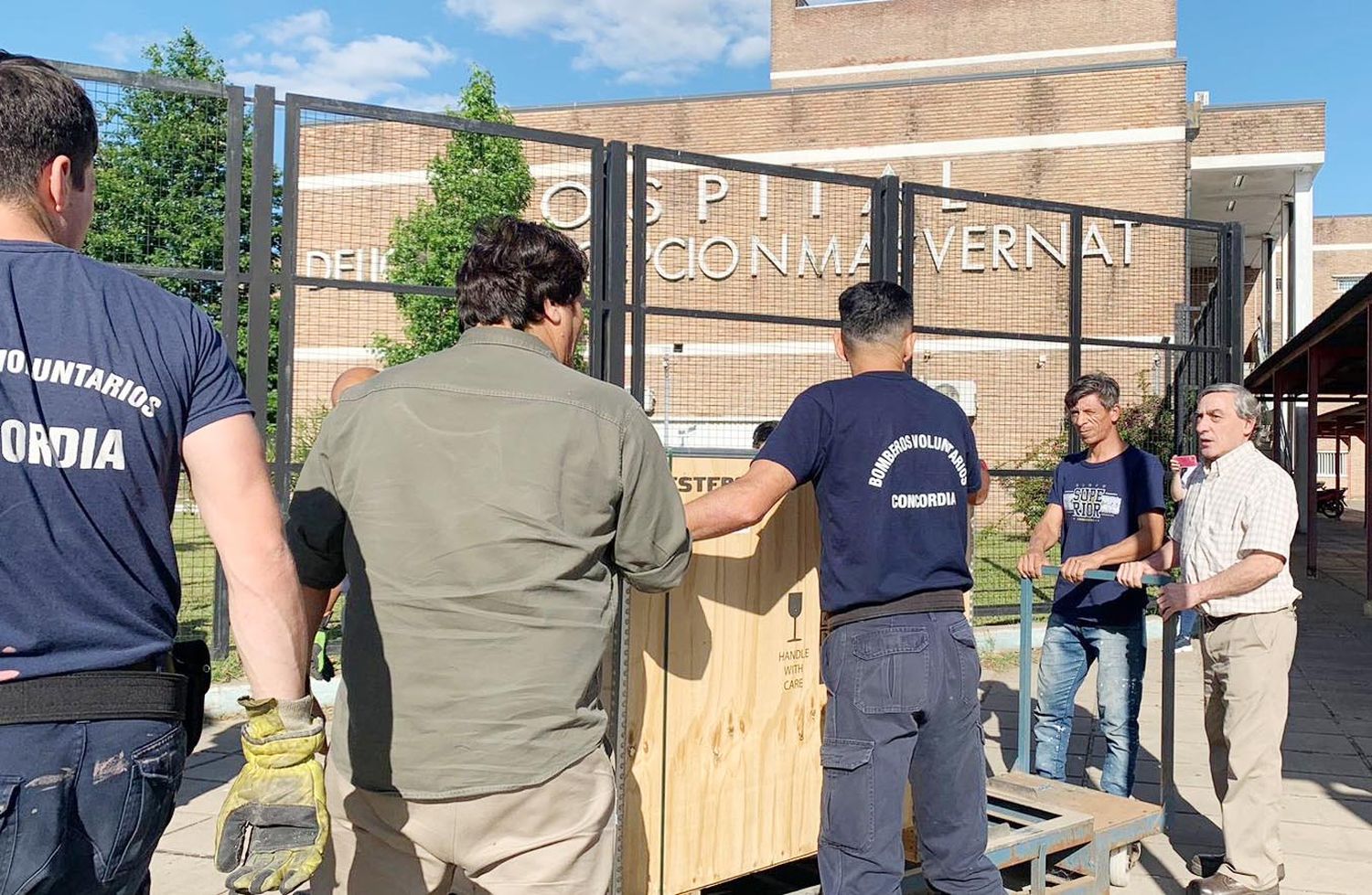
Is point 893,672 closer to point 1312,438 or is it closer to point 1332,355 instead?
point 1312,438

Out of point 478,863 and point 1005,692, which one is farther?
A: point 1005,692

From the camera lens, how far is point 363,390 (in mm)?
2400

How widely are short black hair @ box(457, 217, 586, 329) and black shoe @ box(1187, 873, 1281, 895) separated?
353 cm

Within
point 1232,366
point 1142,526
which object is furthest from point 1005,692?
point 1232,366

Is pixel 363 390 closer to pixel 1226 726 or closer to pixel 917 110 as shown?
pixel 1226 726

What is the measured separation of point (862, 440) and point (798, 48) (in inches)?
1563

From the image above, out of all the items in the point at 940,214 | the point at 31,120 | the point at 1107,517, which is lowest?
the point at 1107,517

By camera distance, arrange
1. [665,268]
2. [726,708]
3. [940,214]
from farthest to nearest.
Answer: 1. [940,214]
2. [665,268]
3. [726,708]

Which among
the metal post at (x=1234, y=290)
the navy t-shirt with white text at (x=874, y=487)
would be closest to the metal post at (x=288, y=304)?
the navy t-shirt with white text at (x=874, y=487)

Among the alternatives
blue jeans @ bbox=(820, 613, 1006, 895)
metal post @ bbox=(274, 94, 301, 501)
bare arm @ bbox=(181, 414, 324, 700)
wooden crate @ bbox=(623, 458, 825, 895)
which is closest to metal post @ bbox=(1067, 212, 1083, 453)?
metal post @ bbox=(274, 94, 301, 501)

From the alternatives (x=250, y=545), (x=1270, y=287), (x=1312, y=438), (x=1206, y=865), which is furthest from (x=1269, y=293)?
(x=250, y=545)

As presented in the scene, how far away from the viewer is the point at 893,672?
119 inches

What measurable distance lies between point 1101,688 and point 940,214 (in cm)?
2115

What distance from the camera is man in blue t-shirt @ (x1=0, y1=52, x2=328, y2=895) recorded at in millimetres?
1655
